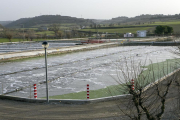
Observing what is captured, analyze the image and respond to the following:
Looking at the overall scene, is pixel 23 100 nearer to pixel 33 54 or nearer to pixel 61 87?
pixel 61 87

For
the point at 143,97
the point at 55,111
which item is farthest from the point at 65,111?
the point at 143,97

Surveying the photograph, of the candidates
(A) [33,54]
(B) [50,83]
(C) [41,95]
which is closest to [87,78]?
(B) [50,83]

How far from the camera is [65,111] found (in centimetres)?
1112

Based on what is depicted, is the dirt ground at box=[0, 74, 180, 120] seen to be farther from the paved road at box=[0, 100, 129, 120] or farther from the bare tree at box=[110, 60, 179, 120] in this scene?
the bare tree at box=[110, 60, 179, 120]

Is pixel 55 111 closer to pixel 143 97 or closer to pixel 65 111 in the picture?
pixel 65 111

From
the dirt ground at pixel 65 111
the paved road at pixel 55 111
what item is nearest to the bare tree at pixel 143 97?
the dirt ground at pixel 65 111

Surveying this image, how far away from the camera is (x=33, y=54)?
40.0m

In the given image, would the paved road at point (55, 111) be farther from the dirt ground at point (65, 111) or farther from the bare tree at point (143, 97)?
the bare tree at point (143, 97)

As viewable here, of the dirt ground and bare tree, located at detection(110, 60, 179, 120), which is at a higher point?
bare tree, located at detection(110, 60, 179, 120)

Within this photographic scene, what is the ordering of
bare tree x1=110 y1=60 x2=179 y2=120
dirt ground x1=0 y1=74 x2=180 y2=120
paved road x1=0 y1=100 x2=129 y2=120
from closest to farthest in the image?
bare tree x1=110 y1=60 x2=179 y2=120, dirt ground x1=0 y1=74 x2=180 y2=120, paved road x1=0 y1=100 x2=129 y2=120

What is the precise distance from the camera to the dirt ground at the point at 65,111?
1027 centimetres

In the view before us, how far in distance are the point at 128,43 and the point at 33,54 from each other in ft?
107

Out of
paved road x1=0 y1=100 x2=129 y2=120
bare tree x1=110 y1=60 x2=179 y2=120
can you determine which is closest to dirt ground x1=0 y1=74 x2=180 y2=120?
paved road x1=0 y1=100 x2=129 y2=120

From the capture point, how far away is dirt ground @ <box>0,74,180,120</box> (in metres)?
10.3
